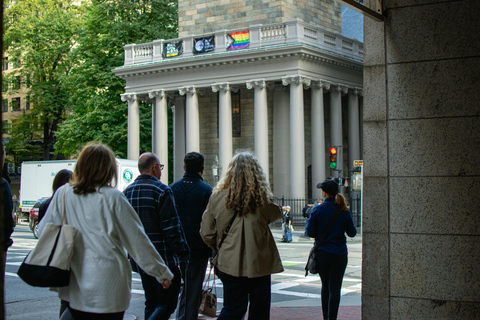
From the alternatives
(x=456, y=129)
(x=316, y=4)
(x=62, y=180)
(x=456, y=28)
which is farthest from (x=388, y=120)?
(x=316, y=4)

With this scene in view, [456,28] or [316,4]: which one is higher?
[316,4]

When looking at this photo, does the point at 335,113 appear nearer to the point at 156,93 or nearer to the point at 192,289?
the point at 156,93

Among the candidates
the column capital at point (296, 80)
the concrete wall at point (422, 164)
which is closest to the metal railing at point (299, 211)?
the column capital at point (296, 80)

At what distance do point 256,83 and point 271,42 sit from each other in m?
2.50

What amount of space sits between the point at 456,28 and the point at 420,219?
1.82 meters

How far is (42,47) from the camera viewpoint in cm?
5206

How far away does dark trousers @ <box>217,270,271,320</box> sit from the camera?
563 centimetres

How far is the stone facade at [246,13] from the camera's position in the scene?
127 ft

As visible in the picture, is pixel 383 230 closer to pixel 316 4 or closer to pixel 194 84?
pixel 194 84

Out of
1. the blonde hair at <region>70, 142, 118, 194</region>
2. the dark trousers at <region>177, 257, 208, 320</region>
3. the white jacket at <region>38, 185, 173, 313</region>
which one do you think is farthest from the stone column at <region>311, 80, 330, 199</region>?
the white jacket at <region>38, 185, 173, 313</region>

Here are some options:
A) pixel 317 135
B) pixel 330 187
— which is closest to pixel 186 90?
pixel 317 135

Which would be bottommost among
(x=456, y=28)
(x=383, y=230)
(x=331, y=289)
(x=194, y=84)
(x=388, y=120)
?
(x=331, y=289)

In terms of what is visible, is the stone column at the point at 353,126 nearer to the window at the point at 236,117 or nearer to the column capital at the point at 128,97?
the window at the point at 236,117

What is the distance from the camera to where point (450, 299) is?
5496mm
